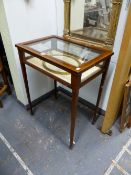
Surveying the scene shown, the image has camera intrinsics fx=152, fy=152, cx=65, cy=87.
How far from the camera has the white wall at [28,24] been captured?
1300 millimetres

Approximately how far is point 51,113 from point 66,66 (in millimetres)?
978

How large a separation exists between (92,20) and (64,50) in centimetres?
36

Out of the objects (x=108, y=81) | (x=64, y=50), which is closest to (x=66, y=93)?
(x=108, y=81)

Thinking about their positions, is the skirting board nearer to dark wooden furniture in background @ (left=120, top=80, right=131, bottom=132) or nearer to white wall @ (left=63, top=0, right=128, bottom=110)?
white wall @ (left=63, top=0, right=128, bottom=110)

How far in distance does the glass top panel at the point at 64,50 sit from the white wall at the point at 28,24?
178 millimetres

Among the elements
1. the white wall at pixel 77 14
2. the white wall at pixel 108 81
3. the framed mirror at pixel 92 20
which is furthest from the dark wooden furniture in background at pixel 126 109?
the white wall at pixel 77 14

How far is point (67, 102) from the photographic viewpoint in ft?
6.58

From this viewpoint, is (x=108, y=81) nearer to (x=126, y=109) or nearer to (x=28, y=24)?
(x=126, y=109)

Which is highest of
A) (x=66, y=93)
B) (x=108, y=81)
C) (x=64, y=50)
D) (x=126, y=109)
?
(x=64, y=50)

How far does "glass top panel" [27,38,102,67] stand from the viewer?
1183 millimetres

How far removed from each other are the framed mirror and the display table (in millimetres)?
123

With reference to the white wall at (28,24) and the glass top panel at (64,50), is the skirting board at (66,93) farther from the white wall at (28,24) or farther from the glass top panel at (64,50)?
the glass top panel at (64,50)

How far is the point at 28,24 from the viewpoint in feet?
4.71

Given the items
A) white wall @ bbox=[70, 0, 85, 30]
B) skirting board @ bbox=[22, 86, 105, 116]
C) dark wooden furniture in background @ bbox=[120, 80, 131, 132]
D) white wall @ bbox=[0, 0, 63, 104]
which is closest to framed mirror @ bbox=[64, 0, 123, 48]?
white wall @ bbox=[70, 0, 85, 30]
